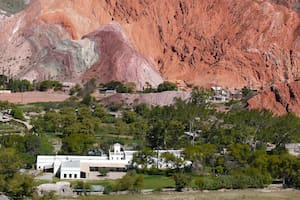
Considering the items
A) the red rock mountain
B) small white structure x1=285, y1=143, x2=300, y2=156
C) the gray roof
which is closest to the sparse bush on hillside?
the red rock mountain

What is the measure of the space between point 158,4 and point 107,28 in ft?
51.4

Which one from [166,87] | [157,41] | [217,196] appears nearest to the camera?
[217,196]

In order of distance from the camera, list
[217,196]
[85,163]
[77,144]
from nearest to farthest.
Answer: [217,196] < [85,163] < [77,144]

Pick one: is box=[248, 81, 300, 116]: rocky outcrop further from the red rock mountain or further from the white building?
the white building

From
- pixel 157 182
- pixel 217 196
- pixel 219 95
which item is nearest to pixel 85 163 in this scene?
pixel 157 182

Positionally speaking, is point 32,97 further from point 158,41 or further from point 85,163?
point 85,163

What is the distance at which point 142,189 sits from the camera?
44.4 metres

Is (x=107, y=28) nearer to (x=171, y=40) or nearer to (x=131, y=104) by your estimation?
(x=171, y=40)

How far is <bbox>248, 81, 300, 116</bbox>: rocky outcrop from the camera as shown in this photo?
279 feet

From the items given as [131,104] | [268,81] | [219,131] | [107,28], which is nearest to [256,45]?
[268,81]

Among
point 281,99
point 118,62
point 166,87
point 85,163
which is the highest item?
point 118,62

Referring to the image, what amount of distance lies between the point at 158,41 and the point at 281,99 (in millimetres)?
41317

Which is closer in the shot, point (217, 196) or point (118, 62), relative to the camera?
point (217, 196)

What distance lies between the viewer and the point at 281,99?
85.9 metres
